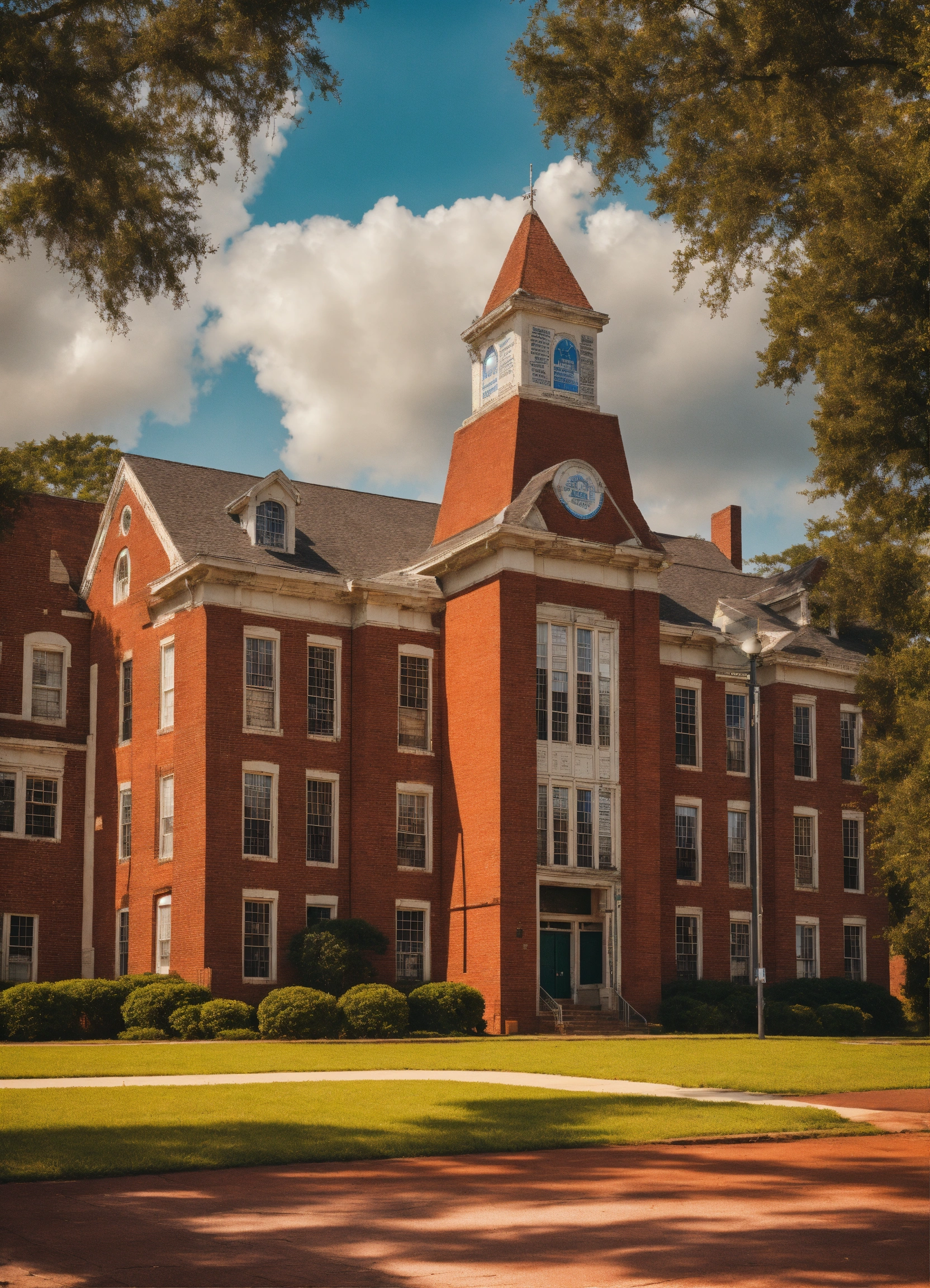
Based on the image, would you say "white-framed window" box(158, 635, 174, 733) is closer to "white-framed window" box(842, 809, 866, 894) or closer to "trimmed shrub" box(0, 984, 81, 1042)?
"trimmed shrub" box(0, 984, 81, 1042)

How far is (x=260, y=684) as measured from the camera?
37281mm

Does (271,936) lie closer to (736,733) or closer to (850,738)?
(736,733)

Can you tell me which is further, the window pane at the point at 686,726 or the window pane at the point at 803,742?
the window pane at the point at 803,742

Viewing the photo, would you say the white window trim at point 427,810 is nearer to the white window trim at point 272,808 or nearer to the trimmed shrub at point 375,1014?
the white window trim at point 272,808

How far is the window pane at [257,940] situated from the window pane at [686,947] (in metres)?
12.6

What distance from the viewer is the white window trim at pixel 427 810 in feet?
126

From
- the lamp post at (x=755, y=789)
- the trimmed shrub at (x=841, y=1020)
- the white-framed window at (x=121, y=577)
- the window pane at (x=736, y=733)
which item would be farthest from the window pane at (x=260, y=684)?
the trimmed shrub at (x=841, y=1020)

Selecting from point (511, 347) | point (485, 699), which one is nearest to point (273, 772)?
point (485, 699)

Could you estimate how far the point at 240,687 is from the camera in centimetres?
3662

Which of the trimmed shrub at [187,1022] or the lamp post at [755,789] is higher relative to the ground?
the lamp post at [755,789]

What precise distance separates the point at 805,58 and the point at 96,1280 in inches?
Result: 677

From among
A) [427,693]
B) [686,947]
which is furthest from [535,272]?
[686,947]

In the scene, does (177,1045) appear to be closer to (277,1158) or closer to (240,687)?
(240,687)

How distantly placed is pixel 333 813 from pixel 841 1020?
48.0 feet
